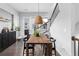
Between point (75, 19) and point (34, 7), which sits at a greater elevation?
point (34, 7)

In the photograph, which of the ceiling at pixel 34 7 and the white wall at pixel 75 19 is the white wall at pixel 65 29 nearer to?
the white wall at pixel 75 19

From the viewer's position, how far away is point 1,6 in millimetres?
6375

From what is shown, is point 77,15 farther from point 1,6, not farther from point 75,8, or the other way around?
point 1,6

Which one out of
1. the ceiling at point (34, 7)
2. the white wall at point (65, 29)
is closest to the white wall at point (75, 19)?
the white wall at point (65, 29)

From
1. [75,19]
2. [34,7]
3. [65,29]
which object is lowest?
[65,29]

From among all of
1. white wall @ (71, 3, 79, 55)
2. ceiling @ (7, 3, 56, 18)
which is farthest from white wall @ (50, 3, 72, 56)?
ceiling @ (7, 3, 56, 18)

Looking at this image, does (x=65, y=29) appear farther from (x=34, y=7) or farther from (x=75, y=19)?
(x=34, y=7)

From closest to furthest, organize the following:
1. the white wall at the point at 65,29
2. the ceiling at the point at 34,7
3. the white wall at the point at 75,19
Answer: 1. the white wall at the point at 75,19
2. the white wall at the point at 65,29
3. the ceiling at the point at 34,7

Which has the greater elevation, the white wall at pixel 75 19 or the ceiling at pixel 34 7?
the ceiling at pixel 34 7

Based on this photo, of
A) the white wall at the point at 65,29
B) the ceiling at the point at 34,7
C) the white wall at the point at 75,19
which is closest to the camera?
the white wall at the point at 75,19

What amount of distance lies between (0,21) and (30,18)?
5.04 metres

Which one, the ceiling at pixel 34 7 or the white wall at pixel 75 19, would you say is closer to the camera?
the white wall at pixel 75 19

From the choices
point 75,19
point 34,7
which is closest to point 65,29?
point 75,19

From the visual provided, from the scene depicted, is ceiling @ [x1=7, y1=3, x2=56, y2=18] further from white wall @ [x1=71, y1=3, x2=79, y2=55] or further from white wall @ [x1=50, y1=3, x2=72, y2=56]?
white wall @ [x1=71, y1=3, x2=79, y2=55]
